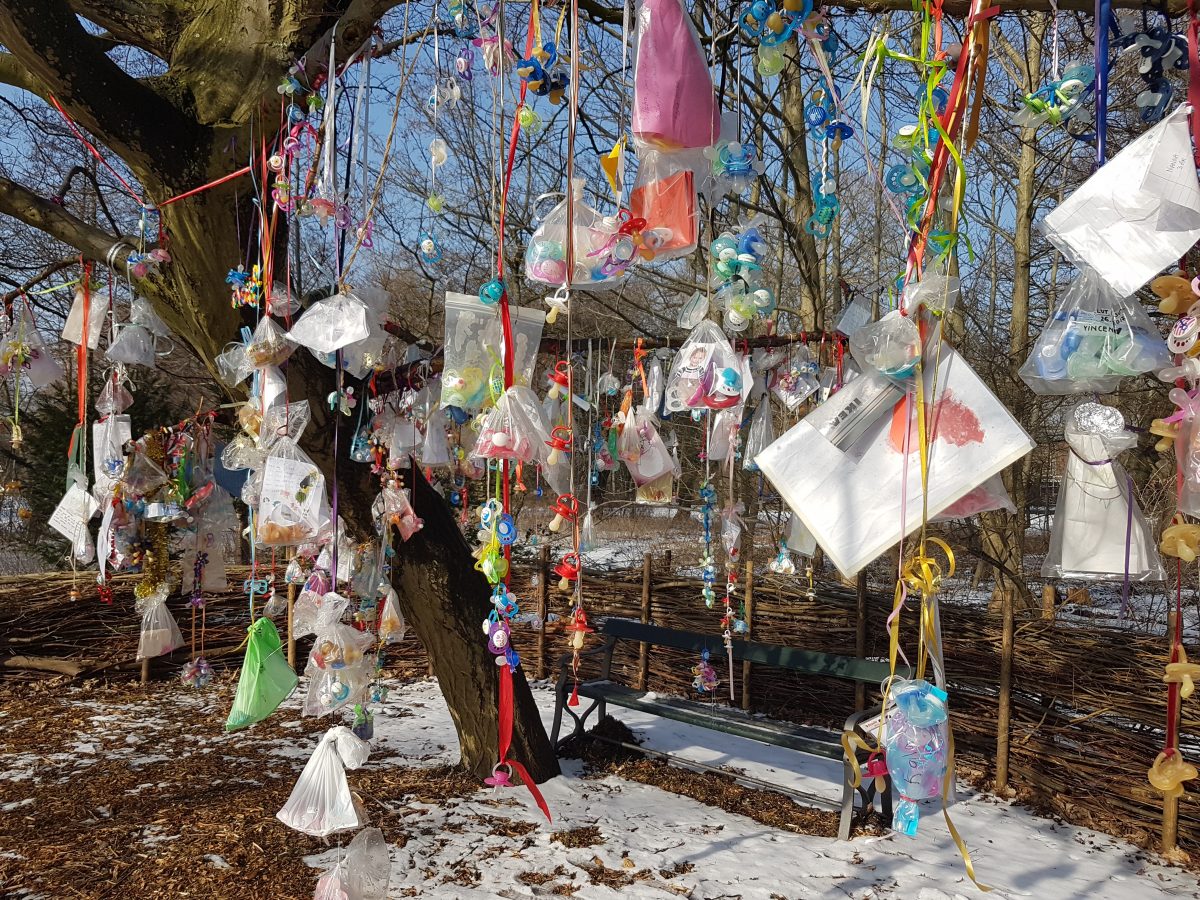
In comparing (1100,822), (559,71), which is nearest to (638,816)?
(1100,822)

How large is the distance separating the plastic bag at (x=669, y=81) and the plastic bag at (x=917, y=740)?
3.40 feet

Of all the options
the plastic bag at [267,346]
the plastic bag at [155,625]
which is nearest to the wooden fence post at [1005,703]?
the plastic bag at [267,346]

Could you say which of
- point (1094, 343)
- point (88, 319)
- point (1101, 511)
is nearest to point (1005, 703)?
point (1101, 511)

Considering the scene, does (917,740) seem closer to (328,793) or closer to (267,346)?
(328,793)

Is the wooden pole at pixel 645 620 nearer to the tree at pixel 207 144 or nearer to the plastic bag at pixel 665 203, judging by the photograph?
the tree at pixel 207 144

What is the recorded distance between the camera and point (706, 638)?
505cm

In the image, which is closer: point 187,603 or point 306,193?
point 306,193

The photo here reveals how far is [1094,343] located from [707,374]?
104 centimetres

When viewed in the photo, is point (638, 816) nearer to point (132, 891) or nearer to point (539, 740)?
point (539, 740)

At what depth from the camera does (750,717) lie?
4.85m

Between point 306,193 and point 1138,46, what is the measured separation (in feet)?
6.98

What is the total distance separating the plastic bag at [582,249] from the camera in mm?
1730

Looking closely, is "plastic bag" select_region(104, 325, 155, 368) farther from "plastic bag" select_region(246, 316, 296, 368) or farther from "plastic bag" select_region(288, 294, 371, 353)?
"plastic bag" select_region(288, 294, 371, 353)

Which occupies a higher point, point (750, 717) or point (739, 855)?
point (750, 717)
